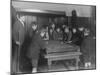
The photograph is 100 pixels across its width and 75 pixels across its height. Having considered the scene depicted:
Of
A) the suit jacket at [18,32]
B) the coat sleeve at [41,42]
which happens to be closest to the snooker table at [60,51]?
the coat sleeve at [41,42]

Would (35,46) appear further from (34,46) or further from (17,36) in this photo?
(17,36)

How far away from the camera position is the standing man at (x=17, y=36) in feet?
5.21

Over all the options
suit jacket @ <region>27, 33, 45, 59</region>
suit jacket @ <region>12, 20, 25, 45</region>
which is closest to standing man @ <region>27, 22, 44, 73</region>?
suit jacket @ <region>27, 33, 45, 59</region>

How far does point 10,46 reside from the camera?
5.23 feet

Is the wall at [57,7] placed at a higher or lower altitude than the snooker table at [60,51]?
higher

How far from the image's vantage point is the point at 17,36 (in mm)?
1596

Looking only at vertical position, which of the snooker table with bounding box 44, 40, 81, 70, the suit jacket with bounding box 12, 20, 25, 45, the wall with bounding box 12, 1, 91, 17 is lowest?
the snooker table with bounding box 44, 40, 81, 70

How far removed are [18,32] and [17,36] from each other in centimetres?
5

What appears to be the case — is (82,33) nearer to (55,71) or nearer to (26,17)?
(55,71)

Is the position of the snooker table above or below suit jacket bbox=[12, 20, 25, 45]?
below

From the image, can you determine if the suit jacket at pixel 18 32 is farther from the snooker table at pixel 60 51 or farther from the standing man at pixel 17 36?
the snooker table at pixel 60 51

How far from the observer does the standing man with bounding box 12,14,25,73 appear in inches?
62.6

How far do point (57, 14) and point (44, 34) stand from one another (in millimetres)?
286

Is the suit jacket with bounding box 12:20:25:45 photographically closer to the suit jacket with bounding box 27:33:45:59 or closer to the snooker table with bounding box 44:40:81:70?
the suit jacket with bounding box 27:33:45:59
